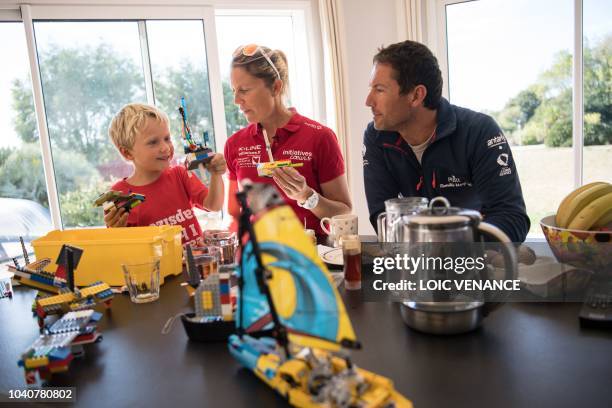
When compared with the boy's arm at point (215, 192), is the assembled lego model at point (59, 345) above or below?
below

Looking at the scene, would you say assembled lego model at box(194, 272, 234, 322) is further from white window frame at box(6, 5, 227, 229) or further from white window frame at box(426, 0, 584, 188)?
white window frame at box(426, 0, 584, 188)

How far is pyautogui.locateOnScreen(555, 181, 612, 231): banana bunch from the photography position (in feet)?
3.89

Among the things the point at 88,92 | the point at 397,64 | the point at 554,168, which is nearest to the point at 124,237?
the point at 397,64

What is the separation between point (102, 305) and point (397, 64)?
4.41 feet

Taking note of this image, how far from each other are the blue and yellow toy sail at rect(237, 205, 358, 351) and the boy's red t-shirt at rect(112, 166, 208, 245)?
130 centimetres

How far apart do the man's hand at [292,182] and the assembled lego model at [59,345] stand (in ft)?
3.06

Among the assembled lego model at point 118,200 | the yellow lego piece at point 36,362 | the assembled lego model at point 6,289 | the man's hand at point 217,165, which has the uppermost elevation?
the man's hand at point 217,165

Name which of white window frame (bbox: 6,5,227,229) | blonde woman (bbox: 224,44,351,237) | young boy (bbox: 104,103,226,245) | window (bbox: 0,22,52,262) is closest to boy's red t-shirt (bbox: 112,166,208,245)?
young boy (bbox: 104,103,226,245)

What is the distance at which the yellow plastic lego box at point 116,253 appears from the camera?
1372mm

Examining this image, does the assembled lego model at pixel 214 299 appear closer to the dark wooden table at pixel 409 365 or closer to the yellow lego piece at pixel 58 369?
the dark wooden table at pixel 409 365

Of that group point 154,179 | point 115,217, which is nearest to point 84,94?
point 154,179

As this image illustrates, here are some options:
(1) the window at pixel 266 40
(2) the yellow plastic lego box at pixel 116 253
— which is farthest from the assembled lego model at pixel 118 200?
(1) the window at pixel 266 40

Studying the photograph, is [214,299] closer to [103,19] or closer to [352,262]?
[352,262]

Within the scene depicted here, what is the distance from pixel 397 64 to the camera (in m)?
1.85
